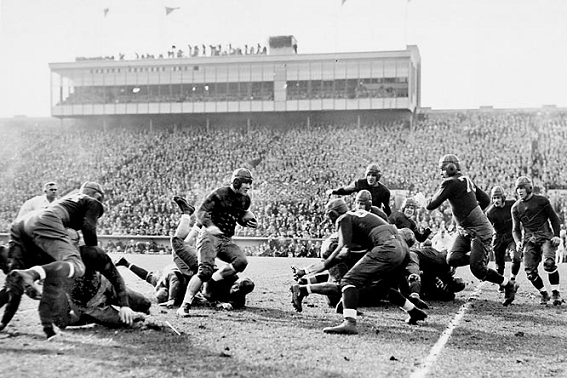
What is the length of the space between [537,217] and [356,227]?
451 centimetres

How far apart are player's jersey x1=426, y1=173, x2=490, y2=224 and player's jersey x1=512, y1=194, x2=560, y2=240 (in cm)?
131

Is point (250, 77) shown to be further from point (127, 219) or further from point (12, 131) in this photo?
point (127, 219)

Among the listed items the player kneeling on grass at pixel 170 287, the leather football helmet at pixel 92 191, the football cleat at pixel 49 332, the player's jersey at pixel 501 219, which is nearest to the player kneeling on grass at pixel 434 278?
the player's jersey at pixel 501 219

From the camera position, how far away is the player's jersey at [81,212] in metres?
7.23

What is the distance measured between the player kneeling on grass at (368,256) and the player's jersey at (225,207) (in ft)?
6.55

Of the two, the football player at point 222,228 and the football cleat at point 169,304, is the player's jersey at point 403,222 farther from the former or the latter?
the football cleat at point 169,304

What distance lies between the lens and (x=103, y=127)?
185 feet

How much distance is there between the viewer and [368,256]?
7949mm

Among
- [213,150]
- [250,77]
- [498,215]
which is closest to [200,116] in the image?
[250,77]

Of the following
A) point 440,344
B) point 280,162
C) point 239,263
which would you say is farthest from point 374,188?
point 280,162

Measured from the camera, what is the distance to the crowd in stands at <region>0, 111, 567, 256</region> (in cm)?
3209

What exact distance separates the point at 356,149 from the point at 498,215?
29807 millimetres

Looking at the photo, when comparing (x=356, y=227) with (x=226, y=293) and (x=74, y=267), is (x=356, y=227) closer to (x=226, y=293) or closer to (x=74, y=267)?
(x=226, y=293)

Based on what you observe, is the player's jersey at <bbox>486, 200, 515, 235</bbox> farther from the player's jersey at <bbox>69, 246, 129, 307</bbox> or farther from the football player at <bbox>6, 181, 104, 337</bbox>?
the football player at <bbox>6, 181, 104, 337</bbox>
